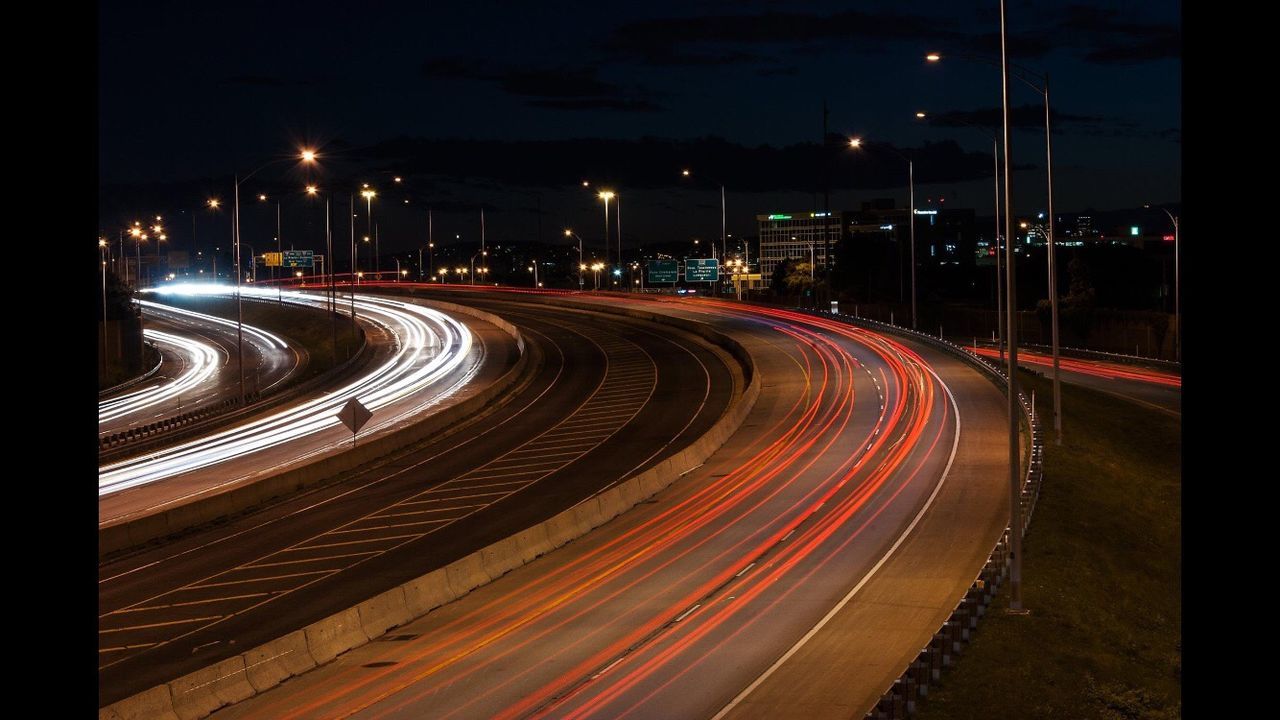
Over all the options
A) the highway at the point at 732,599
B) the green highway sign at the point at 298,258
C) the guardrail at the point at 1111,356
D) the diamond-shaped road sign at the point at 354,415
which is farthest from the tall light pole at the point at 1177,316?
the green highway sign at the point at 298,258

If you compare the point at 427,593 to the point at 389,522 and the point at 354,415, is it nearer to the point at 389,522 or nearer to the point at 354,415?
the point at 389,522

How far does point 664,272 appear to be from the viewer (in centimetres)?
11762

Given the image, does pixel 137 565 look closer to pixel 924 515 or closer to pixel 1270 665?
pixel 924 515

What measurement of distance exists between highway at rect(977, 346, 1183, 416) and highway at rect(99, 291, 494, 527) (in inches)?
1138

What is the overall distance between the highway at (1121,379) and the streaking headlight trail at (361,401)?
2980 cm

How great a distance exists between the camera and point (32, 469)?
3.75m

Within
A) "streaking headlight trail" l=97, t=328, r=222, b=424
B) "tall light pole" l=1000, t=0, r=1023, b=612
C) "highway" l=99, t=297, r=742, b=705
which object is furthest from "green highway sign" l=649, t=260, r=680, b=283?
"tall light pole" l=1000, t=0, r=1023, b=612

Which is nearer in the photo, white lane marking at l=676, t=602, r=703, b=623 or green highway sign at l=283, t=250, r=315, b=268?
white lane marking at l=676, t=602, r=703, b=623

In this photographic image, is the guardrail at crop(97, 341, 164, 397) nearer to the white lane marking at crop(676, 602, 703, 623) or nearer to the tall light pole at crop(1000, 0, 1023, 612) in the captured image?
the white lane marking at crop(676, 602, 703, 623)

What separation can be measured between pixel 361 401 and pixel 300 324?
181 ft

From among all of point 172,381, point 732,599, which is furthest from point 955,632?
point 172,381

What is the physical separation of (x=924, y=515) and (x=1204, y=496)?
99.3 feet

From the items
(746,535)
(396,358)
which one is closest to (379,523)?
(746,535)

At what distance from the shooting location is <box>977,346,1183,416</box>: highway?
6594cm
